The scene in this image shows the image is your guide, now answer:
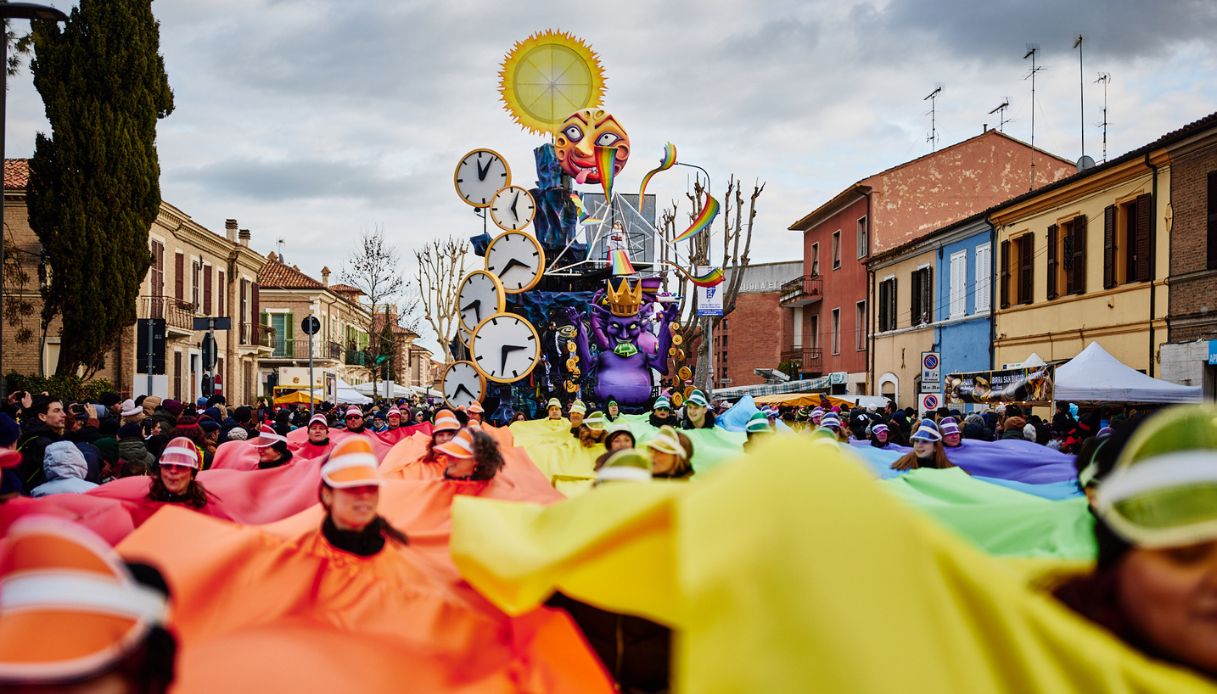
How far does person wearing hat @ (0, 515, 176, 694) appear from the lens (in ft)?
5.96

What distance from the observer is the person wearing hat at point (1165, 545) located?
2100mm

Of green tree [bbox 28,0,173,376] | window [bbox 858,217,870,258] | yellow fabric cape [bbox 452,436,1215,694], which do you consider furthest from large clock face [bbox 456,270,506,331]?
window [bbox 858,217,870,258]

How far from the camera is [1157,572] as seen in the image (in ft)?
7.07

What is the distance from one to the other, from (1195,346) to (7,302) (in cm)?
2804

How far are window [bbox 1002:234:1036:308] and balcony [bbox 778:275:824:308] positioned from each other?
721 inches

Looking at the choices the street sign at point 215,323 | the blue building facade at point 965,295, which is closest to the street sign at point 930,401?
the street sign at point 215,323

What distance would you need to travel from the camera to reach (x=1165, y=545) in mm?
2143

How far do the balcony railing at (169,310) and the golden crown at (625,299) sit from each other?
23.1 m

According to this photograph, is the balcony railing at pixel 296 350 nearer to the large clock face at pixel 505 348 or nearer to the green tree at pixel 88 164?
the green tree at pixel 88 164

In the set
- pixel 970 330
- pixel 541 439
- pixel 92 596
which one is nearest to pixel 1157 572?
pixel 92 596

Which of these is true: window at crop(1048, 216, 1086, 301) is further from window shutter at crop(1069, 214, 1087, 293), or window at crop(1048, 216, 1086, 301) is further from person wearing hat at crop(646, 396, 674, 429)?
person wearing hat at crop(646, 396, 674, 429)

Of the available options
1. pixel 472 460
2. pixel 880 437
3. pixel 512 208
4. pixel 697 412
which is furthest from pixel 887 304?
pixel 472 460

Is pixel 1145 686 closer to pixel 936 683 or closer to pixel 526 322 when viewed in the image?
pixel 936 683

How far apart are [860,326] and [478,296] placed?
25804mm
